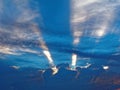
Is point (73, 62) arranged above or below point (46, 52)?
above

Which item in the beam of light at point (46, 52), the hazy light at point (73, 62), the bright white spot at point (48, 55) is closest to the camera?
the beam of light at point (46, 52)

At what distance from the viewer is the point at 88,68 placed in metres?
13.1

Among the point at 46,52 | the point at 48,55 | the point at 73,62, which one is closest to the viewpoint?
the point at 46,52

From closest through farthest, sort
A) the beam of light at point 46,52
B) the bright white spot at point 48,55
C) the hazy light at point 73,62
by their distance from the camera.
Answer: the beam of light at point 46,52, the bright white spot at point 48,55, the hazy light at point 73,62

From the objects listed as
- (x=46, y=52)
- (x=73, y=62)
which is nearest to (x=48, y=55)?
(x=46, y=52)

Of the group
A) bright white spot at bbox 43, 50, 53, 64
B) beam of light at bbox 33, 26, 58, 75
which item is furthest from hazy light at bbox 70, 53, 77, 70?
bright white spot at bbox 43, 50, 53, 64

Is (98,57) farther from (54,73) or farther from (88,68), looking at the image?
(54,73)

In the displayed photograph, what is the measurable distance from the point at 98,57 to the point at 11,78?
6.87m

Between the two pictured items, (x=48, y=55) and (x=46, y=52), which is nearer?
(x=46, y=52)

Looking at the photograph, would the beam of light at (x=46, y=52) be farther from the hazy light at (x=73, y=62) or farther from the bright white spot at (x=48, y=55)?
the hazy light at (x=73, y=62)

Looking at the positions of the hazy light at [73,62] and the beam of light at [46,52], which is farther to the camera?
the hazy light at [73,62]

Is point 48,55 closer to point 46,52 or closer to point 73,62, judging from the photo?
point 46,52


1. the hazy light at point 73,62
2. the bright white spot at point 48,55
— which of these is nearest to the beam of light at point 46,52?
the bright white spot at point 48,55

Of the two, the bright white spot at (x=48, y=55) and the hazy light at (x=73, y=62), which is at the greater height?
the hazy light at (x=73, y=62)
